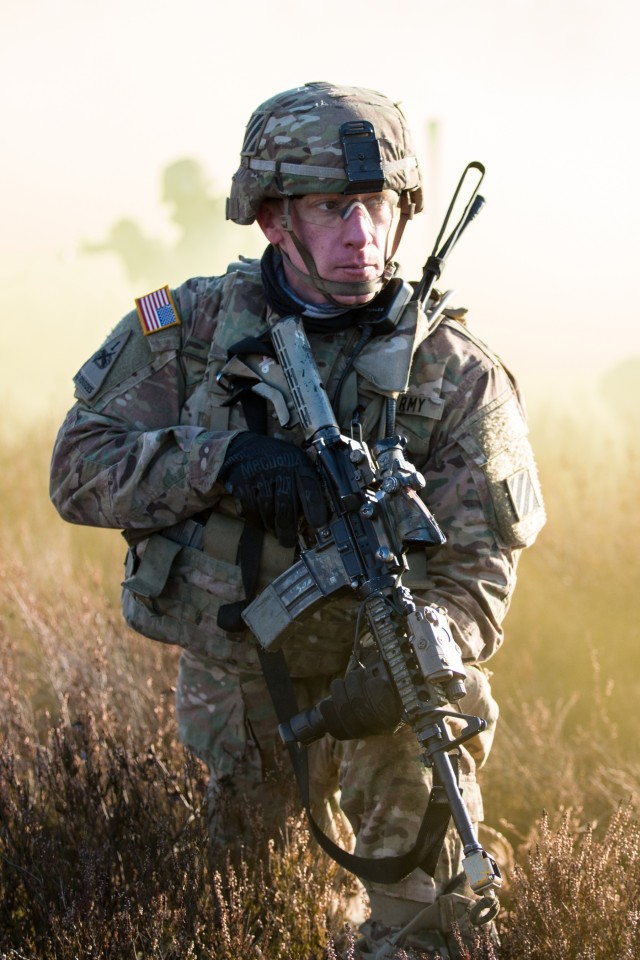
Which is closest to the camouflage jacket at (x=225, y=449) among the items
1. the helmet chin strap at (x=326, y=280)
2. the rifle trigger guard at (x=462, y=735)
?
the helmet chin strap at (x=326, y=280)

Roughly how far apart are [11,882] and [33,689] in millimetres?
1830

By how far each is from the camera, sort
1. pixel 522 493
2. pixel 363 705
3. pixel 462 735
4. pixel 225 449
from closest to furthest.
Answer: pixel 462 735
pixel 363 705
pixel 225 449
pixel 522 493

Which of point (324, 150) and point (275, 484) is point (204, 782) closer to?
point (275, 484)

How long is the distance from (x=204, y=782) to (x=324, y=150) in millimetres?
1988

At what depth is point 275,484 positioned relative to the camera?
289cm

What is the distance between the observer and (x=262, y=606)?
297 cm

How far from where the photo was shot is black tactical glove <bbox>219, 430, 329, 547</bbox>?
2.87 meters

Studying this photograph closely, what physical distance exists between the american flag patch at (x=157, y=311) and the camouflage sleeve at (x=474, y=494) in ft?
2.68

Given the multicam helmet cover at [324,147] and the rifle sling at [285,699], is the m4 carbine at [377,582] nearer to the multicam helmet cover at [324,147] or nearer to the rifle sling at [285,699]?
the rifle sling at [285,699]

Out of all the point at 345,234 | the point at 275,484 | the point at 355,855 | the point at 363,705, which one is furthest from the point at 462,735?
the point at 345,234

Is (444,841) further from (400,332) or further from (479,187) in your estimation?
(479,187)

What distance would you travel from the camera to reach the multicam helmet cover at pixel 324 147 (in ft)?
9.83

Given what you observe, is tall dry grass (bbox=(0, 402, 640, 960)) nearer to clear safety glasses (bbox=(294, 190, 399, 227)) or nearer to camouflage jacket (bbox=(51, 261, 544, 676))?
camouflage jacket (bbox=(51, 261, 544, 676))

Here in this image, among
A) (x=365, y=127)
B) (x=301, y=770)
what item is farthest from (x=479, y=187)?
(x=301, y=770)
